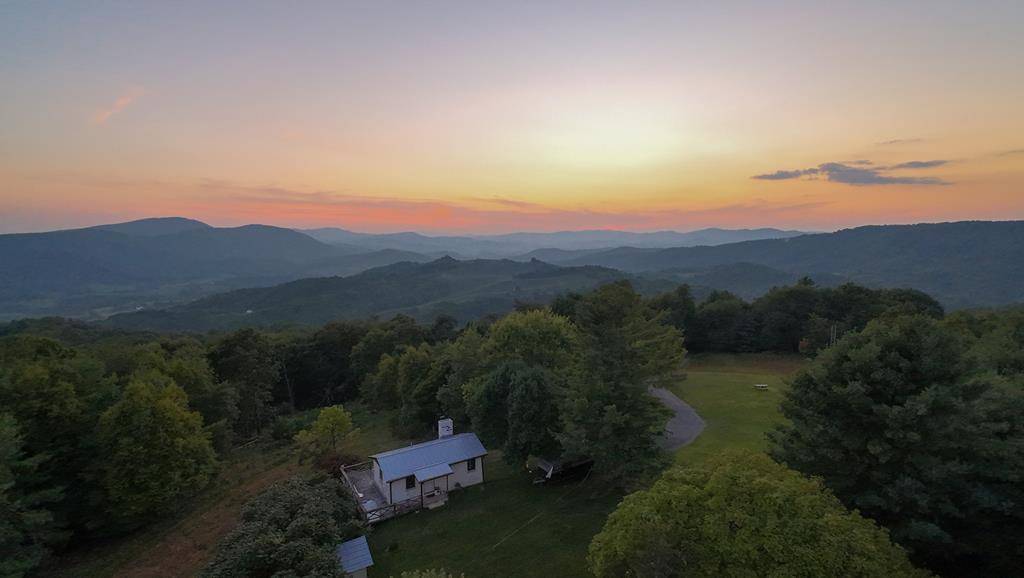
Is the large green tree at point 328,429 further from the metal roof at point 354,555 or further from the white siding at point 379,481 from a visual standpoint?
the metal roof at point 354,555

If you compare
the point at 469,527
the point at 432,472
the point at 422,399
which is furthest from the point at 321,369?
the point at 469,527

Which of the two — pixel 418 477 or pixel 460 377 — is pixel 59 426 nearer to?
pixel 418 477

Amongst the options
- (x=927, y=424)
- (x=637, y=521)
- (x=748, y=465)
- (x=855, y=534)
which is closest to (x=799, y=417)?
(x=927, y=424)

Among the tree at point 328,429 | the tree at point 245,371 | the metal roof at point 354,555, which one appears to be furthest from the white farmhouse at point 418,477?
the tree at point 245,371

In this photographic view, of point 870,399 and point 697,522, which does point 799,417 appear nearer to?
point 870,399

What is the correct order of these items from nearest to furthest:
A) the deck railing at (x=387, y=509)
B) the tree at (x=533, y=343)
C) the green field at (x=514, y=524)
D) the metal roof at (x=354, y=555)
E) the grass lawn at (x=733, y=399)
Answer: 1. the metal roof at (x=354, y=555)
2. the green field at (x=514, y=524)
3. the deck railing at (x=387, y=509)
4. the grass lawn at (x=733, y=399)
5. the tree at (x=533, y=343)

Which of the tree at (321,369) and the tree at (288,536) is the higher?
the tree at (288,536)
